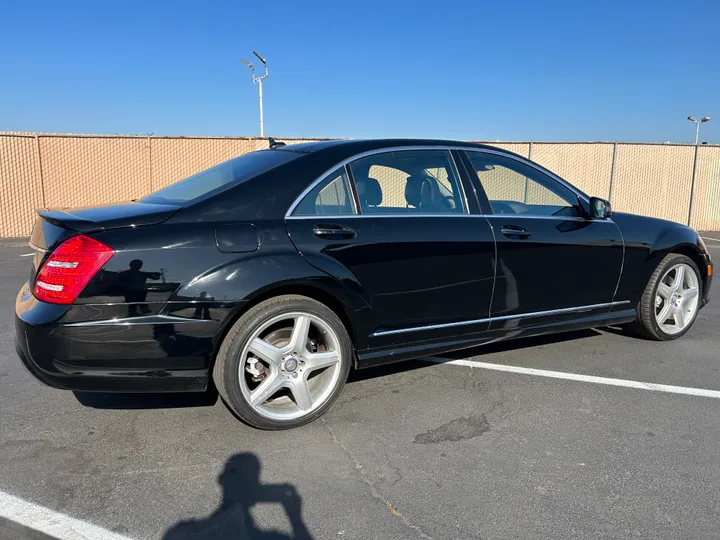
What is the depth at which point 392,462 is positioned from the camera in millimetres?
2807

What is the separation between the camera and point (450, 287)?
3545 millimetres

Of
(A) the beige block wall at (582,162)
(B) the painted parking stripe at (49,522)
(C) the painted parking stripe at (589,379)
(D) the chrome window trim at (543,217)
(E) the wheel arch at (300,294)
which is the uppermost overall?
(A) the beige block wall at (582,162)

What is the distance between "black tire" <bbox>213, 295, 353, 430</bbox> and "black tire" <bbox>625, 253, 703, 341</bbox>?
9.22 ft

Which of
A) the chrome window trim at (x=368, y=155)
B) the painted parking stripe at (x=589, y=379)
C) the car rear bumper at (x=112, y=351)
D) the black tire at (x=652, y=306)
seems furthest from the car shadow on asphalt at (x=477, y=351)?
the car rear bumper at (x=112, y=351)

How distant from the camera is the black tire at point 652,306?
4.60 m

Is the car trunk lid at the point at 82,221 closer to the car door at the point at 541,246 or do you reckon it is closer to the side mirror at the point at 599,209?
the car door at the point at 541,246

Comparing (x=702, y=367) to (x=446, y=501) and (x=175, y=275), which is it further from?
(x=175, y=275)

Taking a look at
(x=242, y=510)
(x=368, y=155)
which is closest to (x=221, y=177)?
(x=368, y=155)

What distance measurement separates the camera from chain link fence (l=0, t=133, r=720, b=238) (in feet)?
39.2

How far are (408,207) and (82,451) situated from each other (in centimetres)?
226

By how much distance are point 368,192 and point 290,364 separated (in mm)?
1119

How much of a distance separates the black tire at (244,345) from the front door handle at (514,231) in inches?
52.0

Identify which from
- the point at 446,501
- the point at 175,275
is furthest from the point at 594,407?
the point at 175,275

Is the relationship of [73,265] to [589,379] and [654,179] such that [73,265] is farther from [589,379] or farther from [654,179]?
[654,179]
